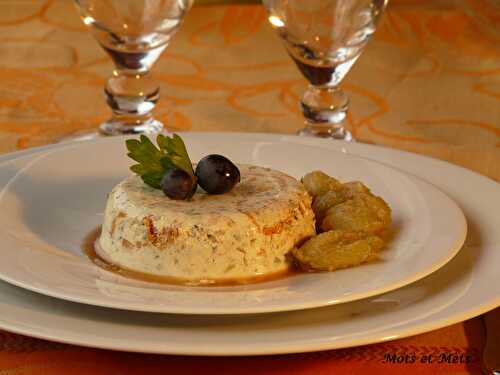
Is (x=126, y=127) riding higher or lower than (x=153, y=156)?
lower

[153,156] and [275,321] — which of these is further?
[153,156]

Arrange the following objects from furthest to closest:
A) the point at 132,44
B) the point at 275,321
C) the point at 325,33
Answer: the point at 132,44
the point at 325,33
the point at 275,321

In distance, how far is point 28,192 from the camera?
1.73 metres

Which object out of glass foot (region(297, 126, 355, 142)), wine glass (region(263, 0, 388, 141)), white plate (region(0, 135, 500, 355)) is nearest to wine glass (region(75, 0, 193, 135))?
wine glass (region(263, 0, 388, 141))

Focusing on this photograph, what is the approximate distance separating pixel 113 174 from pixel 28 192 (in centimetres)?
18

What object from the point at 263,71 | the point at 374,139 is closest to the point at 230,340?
the point at 374,139

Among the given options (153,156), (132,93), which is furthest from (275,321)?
(132,93)

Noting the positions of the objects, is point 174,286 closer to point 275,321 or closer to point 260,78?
point 275,321

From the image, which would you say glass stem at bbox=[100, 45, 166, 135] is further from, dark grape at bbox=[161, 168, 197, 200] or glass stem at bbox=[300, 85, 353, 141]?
dark grape at bbox=[161, 168, 197, 200]

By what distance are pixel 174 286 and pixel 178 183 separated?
0.55 ft

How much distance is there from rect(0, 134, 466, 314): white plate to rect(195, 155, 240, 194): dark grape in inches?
7.1

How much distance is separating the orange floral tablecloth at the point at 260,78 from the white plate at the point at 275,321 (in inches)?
35.2

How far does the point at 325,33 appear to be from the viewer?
7.66ft

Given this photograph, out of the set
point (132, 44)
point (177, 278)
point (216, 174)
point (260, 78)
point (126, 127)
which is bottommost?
point (260, 78)
